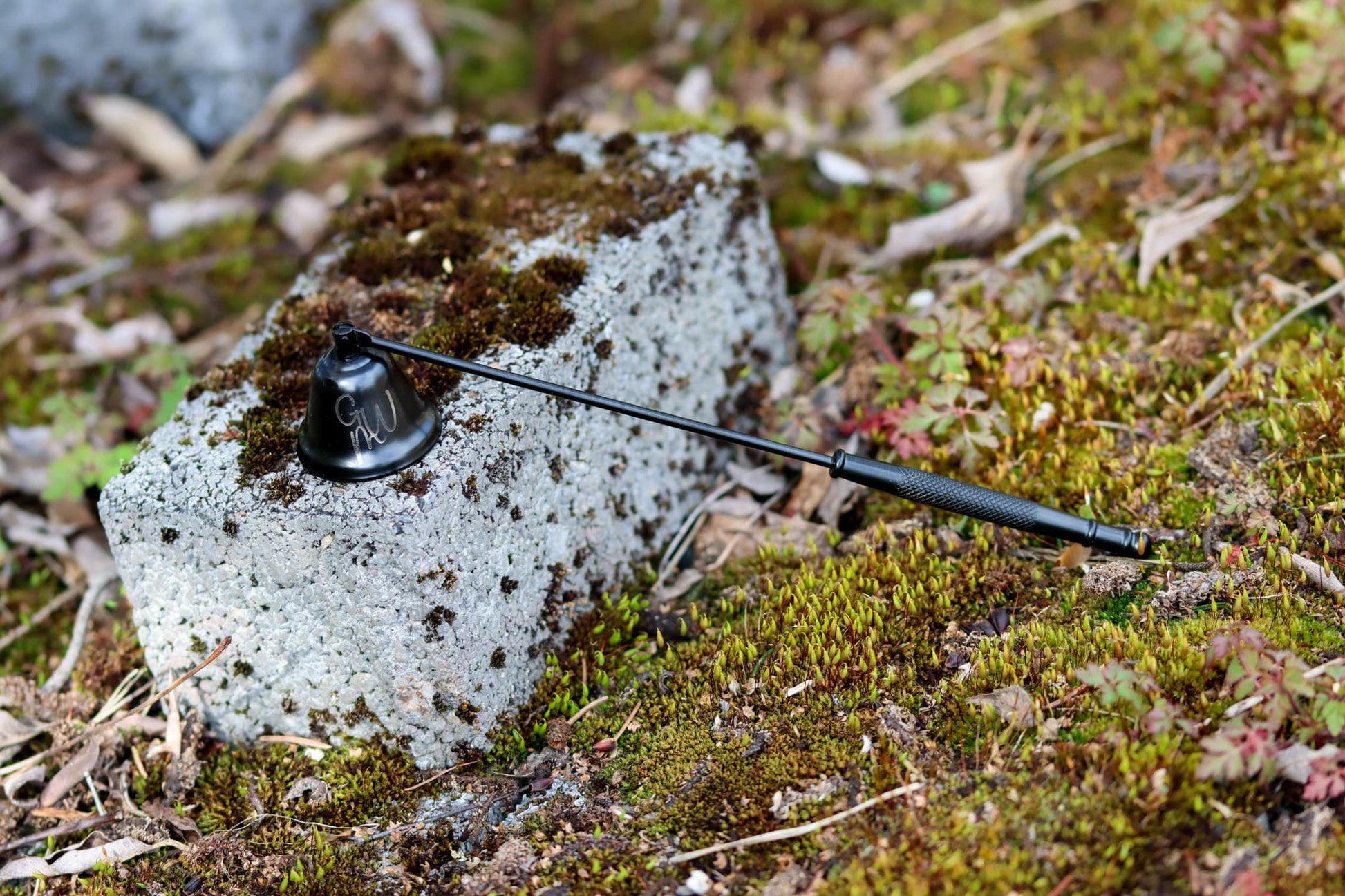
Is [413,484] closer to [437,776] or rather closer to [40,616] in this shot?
[437,776]

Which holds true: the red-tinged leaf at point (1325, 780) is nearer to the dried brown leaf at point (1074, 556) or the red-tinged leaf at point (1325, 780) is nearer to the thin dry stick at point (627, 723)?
the dried brown leaf at point (1074, 556)

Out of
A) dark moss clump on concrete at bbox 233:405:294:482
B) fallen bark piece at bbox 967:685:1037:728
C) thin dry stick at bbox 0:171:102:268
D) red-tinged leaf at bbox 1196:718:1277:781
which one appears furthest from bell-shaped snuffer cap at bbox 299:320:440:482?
thin dry stick at bbox 0:171:102:268

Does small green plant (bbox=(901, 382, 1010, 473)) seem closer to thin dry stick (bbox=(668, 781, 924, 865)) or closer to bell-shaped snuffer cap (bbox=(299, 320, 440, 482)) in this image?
thin dry stick (bbox=(668, 781, 924, 865))

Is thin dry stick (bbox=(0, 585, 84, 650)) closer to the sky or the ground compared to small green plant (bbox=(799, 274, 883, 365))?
closer to the sky

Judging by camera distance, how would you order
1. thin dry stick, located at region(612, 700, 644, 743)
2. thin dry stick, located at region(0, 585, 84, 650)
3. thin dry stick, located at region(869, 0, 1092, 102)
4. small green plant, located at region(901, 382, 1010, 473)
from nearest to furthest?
1. thin dry stick, located at region(612, 700, 644, 743)
2. small green plant, located at region(901, 382, 1010, 473)
3. thin dry stick, located at region(0, 585, 84, 650)
4. thin dry stick, located at region(869, 0, 1092, 102)

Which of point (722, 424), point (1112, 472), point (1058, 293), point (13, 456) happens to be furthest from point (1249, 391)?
point (13, 456)

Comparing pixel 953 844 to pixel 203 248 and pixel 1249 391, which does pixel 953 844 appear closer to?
pixel 1249 391

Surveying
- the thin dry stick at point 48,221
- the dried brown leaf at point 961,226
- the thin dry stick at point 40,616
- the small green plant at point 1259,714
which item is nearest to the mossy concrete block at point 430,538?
the thin dry stick at point 40,616

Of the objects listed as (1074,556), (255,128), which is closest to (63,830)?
(1074,556)
